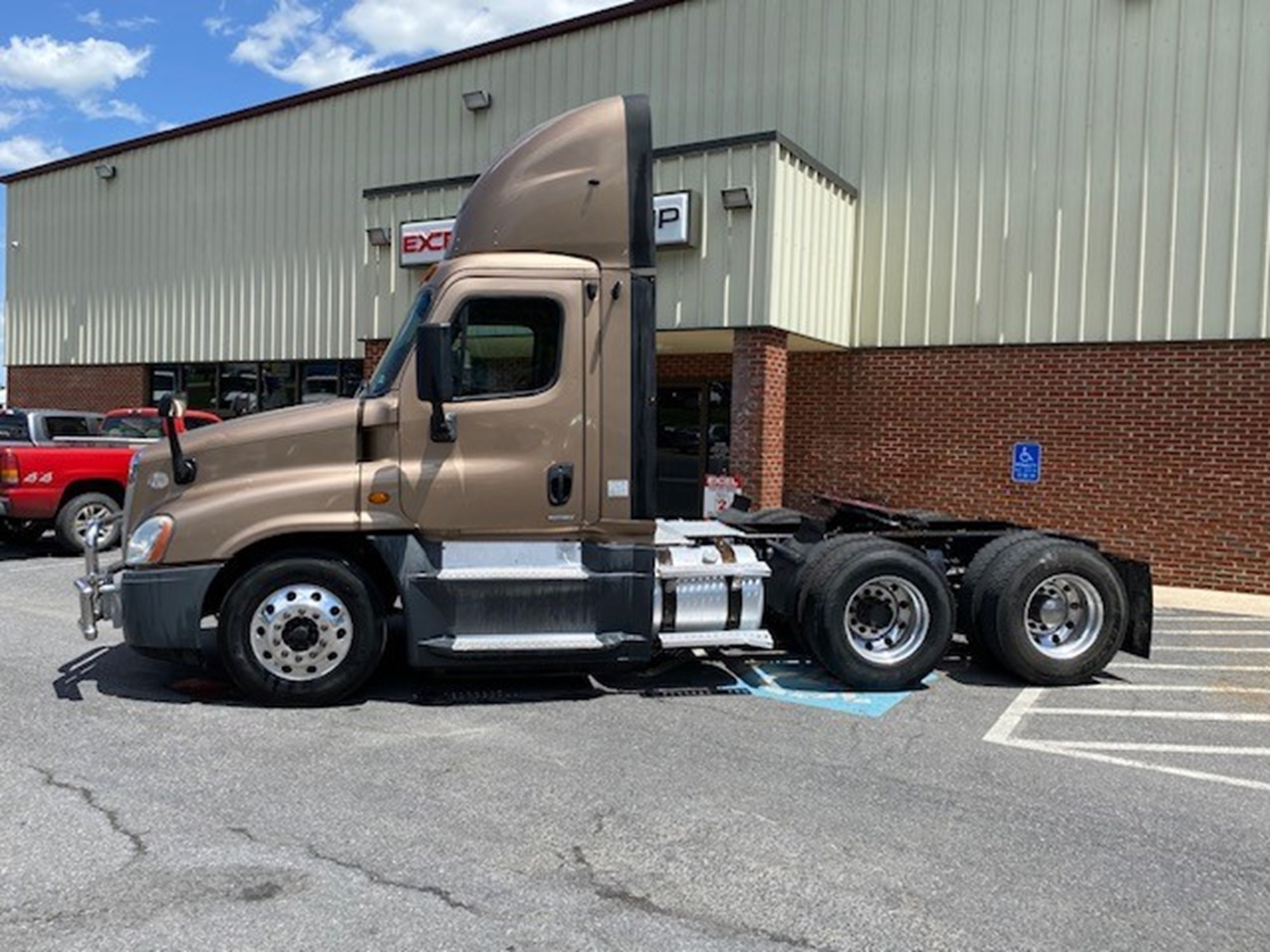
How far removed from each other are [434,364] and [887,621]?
3.47m

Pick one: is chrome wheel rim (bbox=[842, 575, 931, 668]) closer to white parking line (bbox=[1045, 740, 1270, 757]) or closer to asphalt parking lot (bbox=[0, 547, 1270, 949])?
asphalt parking lot (bbox=[0, 547, 1270, 949])

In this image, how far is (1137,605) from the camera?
6.93 m

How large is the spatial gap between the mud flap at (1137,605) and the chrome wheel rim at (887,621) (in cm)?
151

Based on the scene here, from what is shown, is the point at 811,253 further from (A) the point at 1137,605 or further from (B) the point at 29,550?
(B) the point at 29,550

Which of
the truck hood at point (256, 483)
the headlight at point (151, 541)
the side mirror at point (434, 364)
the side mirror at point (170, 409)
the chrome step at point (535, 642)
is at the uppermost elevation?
the side mirror at point (434, 364)

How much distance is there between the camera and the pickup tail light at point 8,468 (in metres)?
11.3

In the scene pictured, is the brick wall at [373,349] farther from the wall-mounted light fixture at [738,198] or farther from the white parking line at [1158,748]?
the white parking line at [1158,748]

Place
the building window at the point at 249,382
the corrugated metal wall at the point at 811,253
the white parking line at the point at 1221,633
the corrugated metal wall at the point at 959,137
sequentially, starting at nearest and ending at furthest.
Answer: the white parking line at the point at 1221,633 → the corrugated metal wall at the point at 959,137 → the corrugated metal wall at the point at 811,253 → the building window at the point at 249,382

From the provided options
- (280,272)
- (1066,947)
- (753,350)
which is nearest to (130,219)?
(280,272)

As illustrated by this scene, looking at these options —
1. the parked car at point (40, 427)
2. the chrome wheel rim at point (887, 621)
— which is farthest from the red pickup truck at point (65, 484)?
the chrome wheel rim at point (887, 621)

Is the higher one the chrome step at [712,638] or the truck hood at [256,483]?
the truck hood at [256,483]

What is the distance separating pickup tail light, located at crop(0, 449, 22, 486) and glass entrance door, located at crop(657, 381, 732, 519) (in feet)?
26.3

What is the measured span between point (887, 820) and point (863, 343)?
32.1 ft

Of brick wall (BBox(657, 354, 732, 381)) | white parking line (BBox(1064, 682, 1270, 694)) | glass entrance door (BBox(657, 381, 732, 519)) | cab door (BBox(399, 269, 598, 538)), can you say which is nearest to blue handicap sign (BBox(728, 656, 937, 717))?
white parking line (BBox(1064, 682, 1270, 694))
